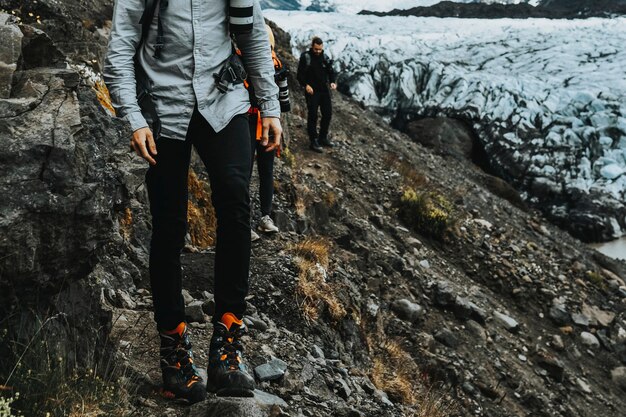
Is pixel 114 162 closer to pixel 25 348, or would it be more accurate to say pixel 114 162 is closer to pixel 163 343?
pixel 163 343

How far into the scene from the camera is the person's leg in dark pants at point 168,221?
2.74 meters

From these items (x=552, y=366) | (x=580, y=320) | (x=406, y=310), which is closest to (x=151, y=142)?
(x=406, y=310)

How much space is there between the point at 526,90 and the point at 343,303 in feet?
66.9

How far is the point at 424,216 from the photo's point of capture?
11.3m

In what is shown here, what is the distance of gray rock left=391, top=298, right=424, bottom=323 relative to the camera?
296 inches

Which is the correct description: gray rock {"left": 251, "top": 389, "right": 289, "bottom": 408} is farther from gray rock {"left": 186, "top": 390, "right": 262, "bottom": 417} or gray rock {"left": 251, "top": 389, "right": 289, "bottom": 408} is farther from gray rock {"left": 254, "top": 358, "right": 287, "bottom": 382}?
gray rock {"left": 254, "top": 358, "right": 287, "bottom": 382}

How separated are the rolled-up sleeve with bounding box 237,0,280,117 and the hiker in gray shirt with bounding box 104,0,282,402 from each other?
13 cm

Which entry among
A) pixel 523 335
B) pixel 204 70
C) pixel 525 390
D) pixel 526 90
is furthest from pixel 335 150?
pixel 526 90

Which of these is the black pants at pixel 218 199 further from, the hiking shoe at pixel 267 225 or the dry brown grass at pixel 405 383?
the hiking shoe at pixel 267 225

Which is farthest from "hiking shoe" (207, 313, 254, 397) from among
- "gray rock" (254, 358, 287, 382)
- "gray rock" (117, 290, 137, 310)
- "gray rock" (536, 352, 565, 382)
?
"gray rock" (536, 352, 565, 382)

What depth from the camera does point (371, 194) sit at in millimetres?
11914

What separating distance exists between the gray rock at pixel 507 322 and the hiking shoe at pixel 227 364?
691cm

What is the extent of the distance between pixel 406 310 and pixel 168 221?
5171 mm

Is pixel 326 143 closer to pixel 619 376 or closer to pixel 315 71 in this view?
pixel 315 71
